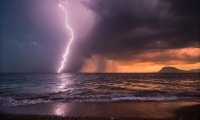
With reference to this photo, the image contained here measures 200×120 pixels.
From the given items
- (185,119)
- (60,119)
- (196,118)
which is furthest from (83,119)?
(196,118)

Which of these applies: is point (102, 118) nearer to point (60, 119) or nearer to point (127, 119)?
point (127, 119)

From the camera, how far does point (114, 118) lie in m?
11.0

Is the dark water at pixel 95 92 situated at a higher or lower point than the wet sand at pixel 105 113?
higher

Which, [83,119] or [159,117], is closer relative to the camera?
[83,119]

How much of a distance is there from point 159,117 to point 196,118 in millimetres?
2234

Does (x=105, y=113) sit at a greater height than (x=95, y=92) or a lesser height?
lesser

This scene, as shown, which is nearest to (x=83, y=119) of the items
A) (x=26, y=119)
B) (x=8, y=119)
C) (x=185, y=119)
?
(x=26, y=119)

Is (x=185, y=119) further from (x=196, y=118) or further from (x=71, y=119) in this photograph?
(x=71, y=119)

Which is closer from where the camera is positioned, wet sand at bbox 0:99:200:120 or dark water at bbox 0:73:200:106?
wet sand at bbox 0:99:200:120

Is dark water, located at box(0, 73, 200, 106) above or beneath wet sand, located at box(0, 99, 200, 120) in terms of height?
above

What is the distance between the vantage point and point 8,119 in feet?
36.9

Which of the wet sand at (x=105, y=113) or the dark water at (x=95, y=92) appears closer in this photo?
the wet sand at (x=105, y=113)

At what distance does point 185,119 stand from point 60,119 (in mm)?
7830

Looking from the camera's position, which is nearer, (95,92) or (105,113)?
(105,113)
